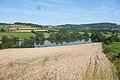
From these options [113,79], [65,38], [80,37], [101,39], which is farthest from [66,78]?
[80,37]

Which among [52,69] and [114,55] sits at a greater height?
[52,69]

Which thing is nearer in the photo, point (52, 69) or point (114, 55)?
point (52, 69)

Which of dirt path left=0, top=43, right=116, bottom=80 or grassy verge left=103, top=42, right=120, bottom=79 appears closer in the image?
dirt path left=0, top=43, right=116, bottom=80

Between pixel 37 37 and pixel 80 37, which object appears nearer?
pixel 37 37

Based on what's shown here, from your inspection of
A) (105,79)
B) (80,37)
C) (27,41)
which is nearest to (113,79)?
(105,79)

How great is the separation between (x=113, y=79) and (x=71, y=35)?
146638 millimetres

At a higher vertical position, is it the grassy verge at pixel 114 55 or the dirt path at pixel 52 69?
the dirt path at pixel 52 69

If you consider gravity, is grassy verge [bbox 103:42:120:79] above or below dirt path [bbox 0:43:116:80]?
below

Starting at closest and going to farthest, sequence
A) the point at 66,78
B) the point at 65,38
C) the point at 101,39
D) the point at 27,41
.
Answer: the point at 66,78
the point at 27,41
the point at 101,39
the point at 65,38

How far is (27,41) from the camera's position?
10900 centimetres

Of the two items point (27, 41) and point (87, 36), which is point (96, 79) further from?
point (87, 36)

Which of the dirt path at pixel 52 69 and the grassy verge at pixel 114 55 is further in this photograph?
the grassy verge at pixel 114 55

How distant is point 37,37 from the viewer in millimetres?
130125

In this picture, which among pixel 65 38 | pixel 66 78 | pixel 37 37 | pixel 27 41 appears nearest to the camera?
pixel 66 78
